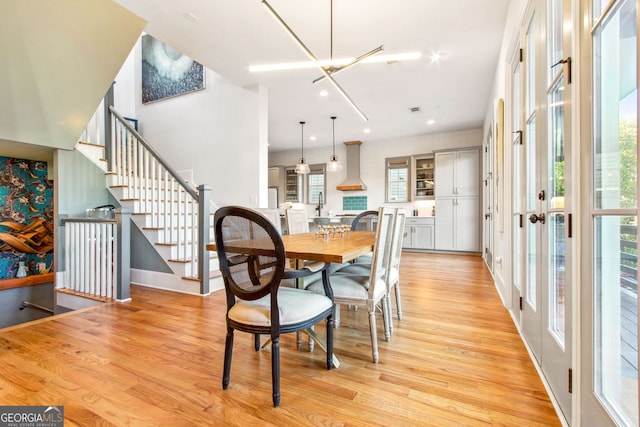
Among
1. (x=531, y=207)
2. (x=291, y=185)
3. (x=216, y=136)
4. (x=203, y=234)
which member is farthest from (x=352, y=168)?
(x=531, y=207)

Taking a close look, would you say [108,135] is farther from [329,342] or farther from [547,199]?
[547,199]

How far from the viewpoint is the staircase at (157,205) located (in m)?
3.38

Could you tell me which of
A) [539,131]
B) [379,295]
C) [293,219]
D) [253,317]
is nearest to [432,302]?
[379,295]

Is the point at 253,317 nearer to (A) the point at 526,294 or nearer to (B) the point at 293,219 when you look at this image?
(B) the point at 293,219

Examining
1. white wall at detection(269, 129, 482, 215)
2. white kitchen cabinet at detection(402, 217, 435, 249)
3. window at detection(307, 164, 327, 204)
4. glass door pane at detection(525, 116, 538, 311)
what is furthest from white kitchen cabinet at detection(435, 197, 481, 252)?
glass door pane at detection(525, 116, 538, 311)

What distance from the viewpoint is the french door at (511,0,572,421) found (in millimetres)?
1279

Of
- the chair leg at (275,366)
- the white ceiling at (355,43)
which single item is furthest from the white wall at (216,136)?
the chair leg at (275,366)

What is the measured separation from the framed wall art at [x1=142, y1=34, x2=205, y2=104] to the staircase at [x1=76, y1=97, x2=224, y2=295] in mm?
1383

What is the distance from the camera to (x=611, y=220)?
0.95m

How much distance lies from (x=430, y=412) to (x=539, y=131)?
1.67 metres

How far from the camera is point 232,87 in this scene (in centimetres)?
461

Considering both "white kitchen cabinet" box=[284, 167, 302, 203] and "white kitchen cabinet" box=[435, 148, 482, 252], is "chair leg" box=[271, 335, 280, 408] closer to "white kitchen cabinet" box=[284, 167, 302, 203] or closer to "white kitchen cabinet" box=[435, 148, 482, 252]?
"white kitchen cabinet" box=[435, 148, 482, 252]

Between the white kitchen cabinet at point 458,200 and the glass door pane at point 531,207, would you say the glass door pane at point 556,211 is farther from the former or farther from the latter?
the white kitchen cabinet at point 458,200

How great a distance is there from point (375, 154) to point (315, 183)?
6.15 feet
